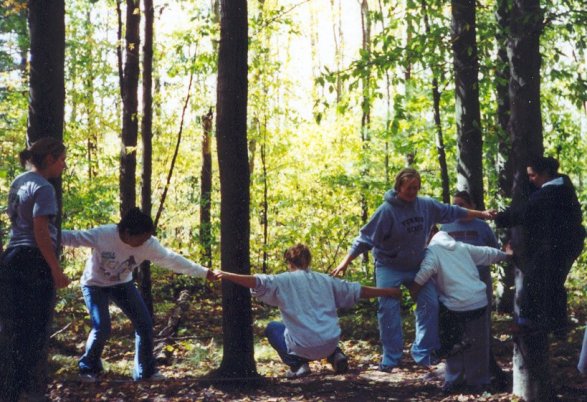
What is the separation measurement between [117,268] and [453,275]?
333cm

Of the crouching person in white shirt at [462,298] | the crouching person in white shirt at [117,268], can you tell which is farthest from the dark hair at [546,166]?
the crouching person in white shirt at [117,268]

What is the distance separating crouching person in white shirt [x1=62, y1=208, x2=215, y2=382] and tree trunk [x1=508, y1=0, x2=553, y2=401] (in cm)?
310

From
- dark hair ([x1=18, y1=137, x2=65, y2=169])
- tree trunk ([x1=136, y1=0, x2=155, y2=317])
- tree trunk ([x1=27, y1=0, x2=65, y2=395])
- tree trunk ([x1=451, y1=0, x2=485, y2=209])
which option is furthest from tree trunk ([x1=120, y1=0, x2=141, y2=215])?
dark hair ([x1=18, y1=137, x2=65, y2=169])

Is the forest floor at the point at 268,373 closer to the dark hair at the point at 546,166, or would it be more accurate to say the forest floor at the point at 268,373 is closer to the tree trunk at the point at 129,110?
the dark hair at the point at 546,166

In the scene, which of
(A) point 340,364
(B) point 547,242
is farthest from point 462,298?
(A) point 340,364

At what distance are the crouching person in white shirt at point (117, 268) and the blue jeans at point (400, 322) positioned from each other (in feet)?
5.93

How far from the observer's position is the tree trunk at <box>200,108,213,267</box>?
17438mm

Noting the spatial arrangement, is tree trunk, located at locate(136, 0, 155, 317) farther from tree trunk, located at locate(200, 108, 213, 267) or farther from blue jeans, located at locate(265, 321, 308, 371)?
blue jeans, located at locate(265, 321, 308, 371)

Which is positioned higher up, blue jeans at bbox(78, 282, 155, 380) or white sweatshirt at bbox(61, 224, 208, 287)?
white sweatshirt at bbox(61, 224, 208, 287)

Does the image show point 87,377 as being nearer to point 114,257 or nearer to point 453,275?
point 114,257

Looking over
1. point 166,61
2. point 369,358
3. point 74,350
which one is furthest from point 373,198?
point 74,350

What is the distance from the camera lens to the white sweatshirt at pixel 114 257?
6.00 meters

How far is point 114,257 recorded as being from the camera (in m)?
6.06

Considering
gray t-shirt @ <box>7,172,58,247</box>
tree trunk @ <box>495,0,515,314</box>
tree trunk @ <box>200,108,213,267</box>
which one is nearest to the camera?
gray t-shirt @ <box>7,172,58,247</box>
